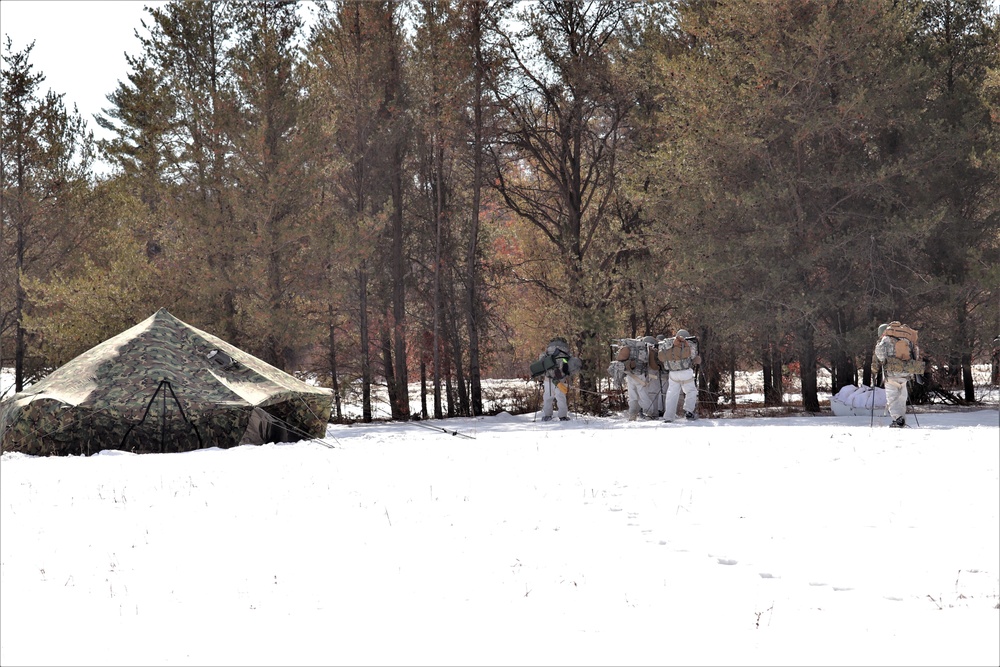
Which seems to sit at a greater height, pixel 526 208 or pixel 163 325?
pixel 526 208

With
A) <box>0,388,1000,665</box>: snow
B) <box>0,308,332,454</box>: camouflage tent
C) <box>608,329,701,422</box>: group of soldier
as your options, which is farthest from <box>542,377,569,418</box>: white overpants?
<box>0,388,1000,665</box>: snow

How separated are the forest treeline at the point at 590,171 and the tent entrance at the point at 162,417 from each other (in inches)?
246

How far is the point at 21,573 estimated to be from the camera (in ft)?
19.8

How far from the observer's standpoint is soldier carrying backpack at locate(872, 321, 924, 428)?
1412 cm

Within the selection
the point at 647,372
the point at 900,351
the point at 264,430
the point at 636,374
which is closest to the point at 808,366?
the point at 647,372

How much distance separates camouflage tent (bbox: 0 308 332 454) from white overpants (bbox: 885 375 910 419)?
9200mm

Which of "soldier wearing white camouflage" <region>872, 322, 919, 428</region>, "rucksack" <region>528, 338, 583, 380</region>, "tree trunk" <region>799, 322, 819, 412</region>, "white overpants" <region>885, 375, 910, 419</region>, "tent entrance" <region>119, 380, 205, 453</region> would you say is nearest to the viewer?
"tent entrance" <region>119, 380, 205, 453</region>

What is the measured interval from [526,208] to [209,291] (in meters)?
10.3

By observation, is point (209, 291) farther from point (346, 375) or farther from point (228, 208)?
point (346, 375)

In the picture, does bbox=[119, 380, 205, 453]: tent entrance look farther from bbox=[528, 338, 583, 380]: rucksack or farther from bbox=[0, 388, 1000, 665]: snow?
bbox=[528, 338, 583, 380]: rucksack

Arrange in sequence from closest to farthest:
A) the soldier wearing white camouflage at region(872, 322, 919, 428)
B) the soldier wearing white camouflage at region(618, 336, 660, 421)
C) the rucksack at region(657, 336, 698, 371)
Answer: the soldier wearing white camouflage at region(872, 322, 919, 428), the rucksack at region(657, 336, 698, 371), the soldier wearing white camouflage at region(618, 336, 660, 421)

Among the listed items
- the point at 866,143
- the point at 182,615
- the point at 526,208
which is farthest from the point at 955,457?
the point at 526,208

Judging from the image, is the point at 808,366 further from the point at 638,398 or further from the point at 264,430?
the point at 264,430

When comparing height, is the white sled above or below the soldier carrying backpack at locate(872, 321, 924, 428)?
below
